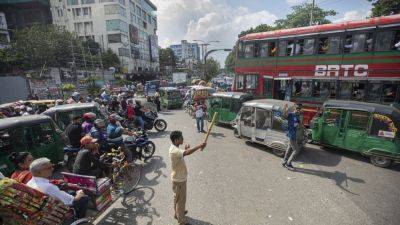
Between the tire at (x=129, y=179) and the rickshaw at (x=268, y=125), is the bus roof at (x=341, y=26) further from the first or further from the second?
the tire at (x=129, y=179)

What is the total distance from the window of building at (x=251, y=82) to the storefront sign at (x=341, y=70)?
3685mm

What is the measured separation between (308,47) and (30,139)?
12875mm

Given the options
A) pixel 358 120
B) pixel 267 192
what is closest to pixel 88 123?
pixel 267 192

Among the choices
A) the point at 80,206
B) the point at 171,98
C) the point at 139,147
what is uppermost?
the point at 171,98

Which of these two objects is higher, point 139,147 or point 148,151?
point 139,147

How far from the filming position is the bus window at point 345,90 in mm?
11172

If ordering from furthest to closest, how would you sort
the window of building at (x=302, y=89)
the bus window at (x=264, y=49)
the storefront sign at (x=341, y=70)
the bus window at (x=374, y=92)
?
1. the bus window at (x=264, y=49)
2. the window of building at (x=302, y=89)
3. the storefront sign at (x=341, y=70)
4. the bus window at (x=374, y=92)

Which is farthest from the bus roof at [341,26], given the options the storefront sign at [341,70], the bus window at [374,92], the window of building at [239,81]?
the window of building at [239,81]

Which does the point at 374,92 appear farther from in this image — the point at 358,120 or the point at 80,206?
the point at 80,206

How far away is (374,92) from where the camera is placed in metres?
10.4

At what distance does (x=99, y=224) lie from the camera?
16.2 ft

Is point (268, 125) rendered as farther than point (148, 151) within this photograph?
Yes

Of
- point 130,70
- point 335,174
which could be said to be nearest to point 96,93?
point 335,174

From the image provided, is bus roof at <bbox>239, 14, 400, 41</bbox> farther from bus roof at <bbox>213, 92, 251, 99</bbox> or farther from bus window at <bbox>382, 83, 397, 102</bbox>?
bus roof at <bbox>213, 92, 251, 99</bbox>
